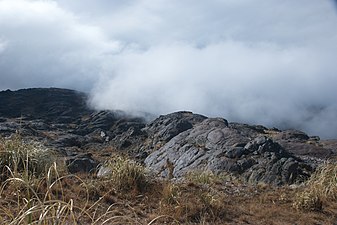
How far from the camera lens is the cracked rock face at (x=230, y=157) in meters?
26.1

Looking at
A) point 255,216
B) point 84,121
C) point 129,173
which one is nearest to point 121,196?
point 129,173

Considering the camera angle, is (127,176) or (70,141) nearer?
(127,176)

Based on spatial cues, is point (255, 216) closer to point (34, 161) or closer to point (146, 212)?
point (146, 212)

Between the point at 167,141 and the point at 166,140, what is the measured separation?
837 millimetres

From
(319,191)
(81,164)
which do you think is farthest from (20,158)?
(81,164)

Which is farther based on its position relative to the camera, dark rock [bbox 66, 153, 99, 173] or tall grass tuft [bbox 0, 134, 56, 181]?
dark rock [bbox 66, 153, 99, 173]

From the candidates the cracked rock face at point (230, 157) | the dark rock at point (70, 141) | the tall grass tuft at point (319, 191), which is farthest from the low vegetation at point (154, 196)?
the dark rock at point (70, 141)

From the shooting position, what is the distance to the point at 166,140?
73750 mm

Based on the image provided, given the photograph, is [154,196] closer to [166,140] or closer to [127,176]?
[127,176]

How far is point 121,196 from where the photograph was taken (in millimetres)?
9062

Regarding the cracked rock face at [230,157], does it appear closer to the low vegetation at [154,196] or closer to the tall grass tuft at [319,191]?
the low vegetation at [154,196]

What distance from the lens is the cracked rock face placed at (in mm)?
26141

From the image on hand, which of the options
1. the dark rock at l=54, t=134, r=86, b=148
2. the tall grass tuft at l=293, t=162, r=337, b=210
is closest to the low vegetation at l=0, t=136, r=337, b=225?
the tall grass tuft at l=293, t=162, r=337, b=210

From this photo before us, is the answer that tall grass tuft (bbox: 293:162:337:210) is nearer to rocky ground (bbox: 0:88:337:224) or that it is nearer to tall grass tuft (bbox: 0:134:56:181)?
rocky ground (bbox: 0:88:337:224)
